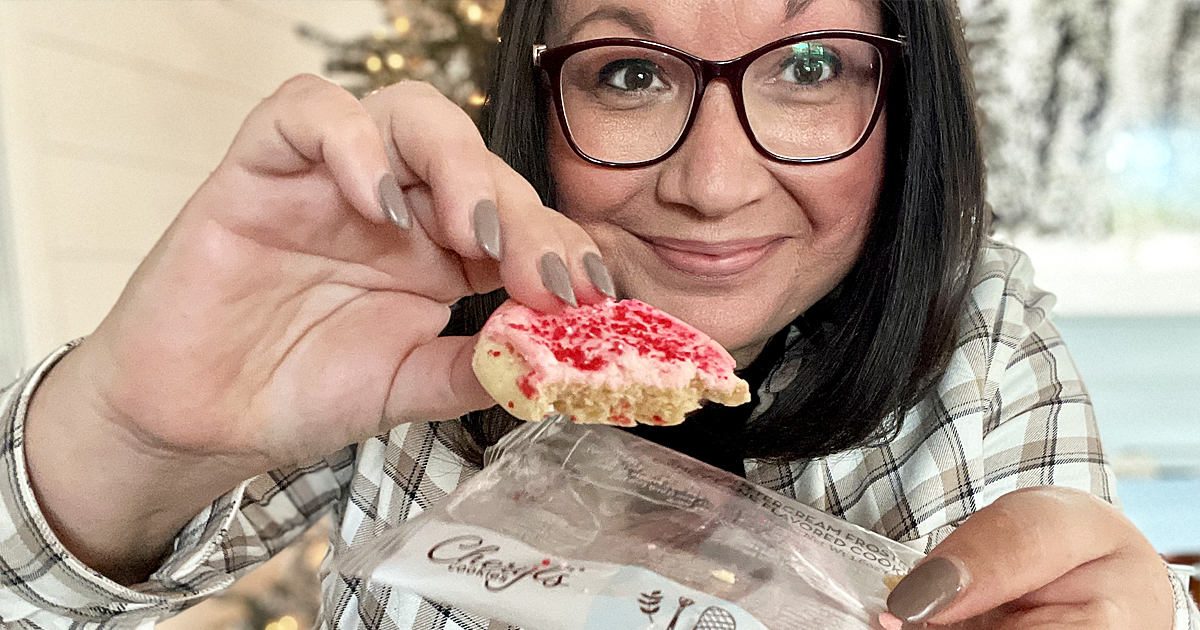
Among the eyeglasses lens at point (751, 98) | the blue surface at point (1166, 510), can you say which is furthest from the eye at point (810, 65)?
the blue surface at point (1166, 510)

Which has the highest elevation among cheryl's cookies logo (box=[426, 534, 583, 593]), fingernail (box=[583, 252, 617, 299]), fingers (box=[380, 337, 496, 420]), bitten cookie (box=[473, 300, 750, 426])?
fingernail (box=[583, 252, 617, 299])

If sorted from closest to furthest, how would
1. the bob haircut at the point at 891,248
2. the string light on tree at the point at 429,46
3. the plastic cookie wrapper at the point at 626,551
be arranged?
1. the plastic cookie wrapper at the point at 626,551
2. the bob haircut at the point at 891,248
3. the string light on tree at the point at 429,46

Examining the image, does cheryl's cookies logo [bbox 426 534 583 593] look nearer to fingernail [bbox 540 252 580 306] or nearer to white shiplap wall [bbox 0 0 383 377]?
fingernail [bbox 540 252 580 306]

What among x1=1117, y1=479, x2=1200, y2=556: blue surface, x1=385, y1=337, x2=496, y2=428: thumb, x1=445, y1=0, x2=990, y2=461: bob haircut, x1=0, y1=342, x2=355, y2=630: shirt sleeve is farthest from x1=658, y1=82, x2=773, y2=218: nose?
x1=1117, y1=479, x2=1200, y2=556: blue surface

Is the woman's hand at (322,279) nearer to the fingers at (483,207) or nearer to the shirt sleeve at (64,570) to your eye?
the fingers at (483,207)

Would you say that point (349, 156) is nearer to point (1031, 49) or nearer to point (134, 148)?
point (134, 148)

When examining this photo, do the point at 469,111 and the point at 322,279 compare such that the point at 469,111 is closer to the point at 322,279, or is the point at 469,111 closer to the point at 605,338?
the point at 322,279

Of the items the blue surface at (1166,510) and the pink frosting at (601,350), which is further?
the blue surface at (1166,510)

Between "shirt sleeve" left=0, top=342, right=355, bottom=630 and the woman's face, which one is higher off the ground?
the woman's face
